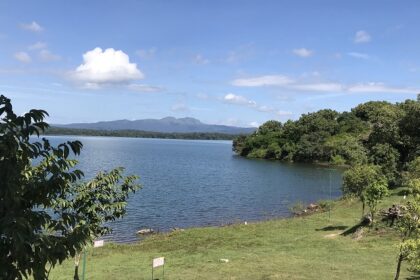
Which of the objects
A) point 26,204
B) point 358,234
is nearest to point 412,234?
point 358,234

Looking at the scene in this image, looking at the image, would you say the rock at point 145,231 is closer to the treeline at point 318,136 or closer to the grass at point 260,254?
the grass at point 260,254

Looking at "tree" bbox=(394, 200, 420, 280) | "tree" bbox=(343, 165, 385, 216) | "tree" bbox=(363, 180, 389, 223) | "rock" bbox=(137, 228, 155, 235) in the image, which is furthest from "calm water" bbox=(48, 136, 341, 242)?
"tree" bbox=(394, 200, 420, 280)

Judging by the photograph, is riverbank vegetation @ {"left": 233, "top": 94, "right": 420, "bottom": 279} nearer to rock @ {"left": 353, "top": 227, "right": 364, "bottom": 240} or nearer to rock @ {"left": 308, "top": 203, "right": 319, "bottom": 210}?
rock @ {"left": 353, "top": 227, "right": 364, "bottom": 240}

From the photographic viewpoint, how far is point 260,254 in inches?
987

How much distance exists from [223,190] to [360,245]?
4257 centimetres

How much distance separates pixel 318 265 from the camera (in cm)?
2130

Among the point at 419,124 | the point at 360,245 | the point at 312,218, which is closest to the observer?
the point at 360,245

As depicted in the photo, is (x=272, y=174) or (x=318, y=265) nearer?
(x=318, y=265)

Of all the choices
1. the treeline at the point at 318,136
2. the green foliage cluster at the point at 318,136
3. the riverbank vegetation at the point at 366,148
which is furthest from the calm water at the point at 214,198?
the treeline at the point at 318,136

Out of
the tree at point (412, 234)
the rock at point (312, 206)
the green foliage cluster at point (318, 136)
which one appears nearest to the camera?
the tree at point (412, 234)

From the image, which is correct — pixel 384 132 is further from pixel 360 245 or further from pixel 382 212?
pixel 360 245

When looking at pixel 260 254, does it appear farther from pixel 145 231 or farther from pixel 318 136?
pixel 318 136

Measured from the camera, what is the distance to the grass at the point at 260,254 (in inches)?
794

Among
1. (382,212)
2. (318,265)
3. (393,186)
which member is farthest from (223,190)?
(318,265)
